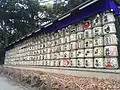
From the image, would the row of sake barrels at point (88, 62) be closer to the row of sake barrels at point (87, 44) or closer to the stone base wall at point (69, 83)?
the row of sake barrels at point (87, 44)

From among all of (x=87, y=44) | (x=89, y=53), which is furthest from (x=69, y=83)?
(x=87, y=44)

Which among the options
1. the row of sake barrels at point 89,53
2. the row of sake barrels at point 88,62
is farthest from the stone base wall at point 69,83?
the row of sake barrels at point 89,53

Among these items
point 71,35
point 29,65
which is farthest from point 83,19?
point 29,65

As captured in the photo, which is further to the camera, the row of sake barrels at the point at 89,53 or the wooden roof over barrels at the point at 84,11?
the wooden roof over barrels at the point at 84,11

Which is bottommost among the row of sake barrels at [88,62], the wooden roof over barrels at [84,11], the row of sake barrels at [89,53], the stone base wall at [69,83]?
the stone base wall at [69,83]

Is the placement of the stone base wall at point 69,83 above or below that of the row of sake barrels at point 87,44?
below

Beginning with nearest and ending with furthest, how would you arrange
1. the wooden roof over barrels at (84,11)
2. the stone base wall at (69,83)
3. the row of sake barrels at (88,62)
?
1. the stone base wall at (69,83)
2. the row of sake barrels at (88,62)
3. the wooden roof over barrels at (84,11)

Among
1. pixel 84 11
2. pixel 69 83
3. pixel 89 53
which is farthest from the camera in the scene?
pixel 84 11

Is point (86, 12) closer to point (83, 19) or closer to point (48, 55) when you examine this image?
point (83, 19)

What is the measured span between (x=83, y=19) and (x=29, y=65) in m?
10.2

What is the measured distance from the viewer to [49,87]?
392 inches

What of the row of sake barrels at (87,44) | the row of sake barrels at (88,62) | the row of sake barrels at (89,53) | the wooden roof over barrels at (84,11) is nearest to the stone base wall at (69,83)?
the row of sake barrels at (88,62)

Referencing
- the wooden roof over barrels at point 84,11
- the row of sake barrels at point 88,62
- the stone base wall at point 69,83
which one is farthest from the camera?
the wooden roof over barrels at point 84,11

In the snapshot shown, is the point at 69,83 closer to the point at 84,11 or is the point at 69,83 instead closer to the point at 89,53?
the point at 89,53
